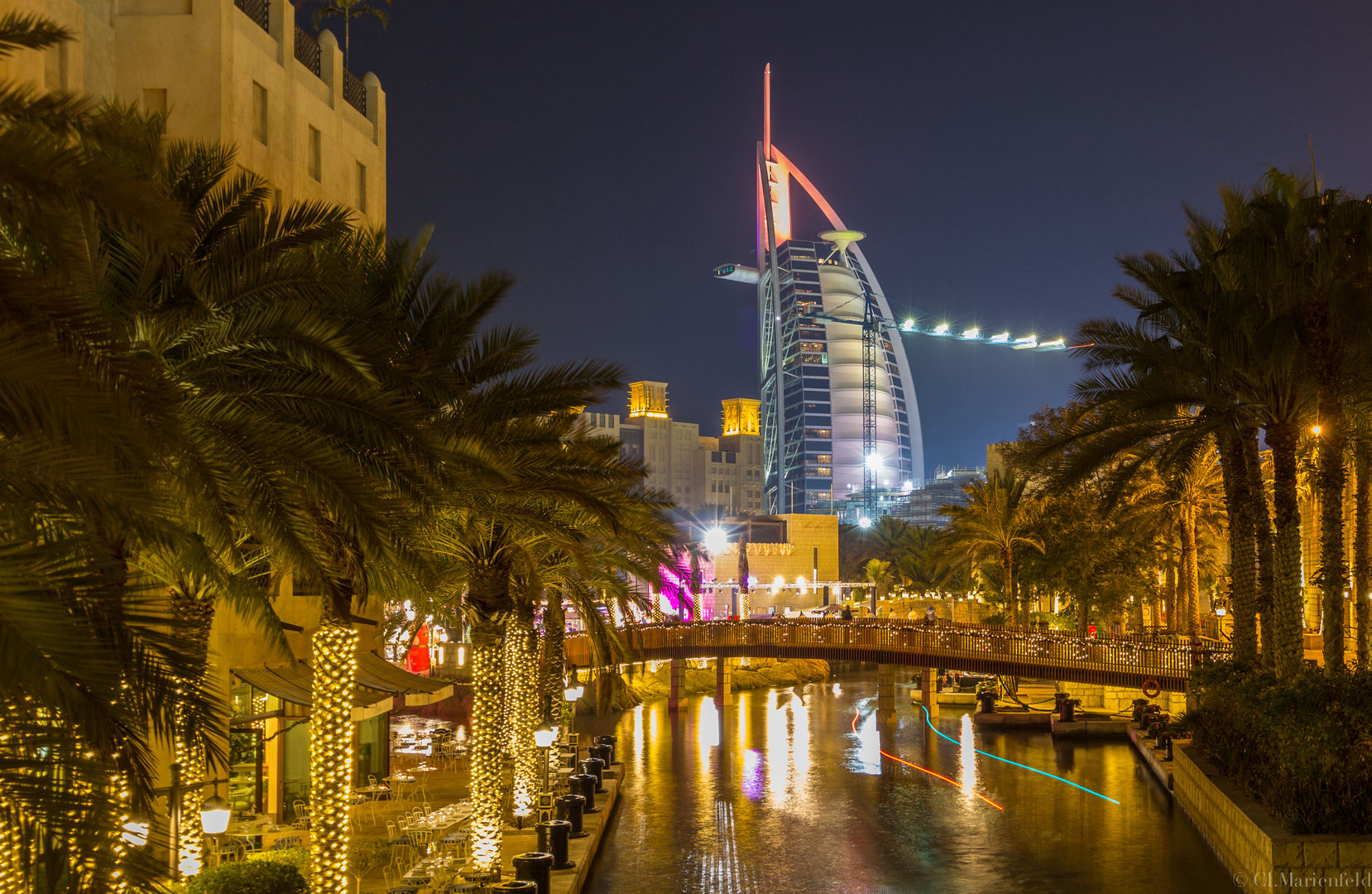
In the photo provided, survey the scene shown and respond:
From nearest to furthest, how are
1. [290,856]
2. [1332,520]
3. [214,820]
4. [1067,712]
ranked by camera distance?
[214,820] → [290,856] → [1332,520] → [1067,712]

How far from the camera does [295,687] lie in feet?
64.8

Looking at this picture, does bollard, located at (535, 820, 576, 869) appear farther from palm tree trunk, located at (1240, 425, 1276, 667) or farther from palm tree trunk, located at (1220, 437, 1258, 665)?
palm tree trunk, located at (1220, 437, 1258, 665)

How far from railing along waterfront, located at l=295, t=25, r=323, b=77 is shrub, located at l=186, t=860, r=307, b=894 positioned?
16901mm

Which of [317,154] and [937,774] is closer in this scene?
[317,154]

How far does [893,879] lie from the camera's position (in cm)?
1878

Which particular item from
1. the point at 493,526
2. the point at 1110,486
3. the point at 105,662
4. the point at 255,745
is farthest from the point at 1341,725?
the point at 255,745

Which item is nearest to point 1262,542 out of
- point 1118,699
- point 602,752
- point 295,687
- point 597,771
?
point 597,771

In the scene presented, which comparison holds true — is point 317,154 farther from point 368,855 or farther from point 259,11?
point 368,855

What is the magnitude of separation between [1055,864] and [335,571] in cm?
1310

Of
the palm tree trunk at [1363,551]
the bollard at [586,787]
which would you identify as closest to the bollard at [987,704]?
the palm tree trunk at [1363,551]

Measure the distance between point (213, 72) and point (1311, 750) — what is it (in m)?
19.3

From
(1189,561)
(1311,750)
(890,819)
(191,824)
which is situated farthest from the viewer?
(1189,561)

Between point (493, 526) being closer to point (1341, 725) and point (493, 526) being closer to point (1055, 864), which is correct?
point (1055, 864)

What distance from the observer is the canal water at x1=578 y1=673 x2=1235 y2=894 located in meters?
18.7
